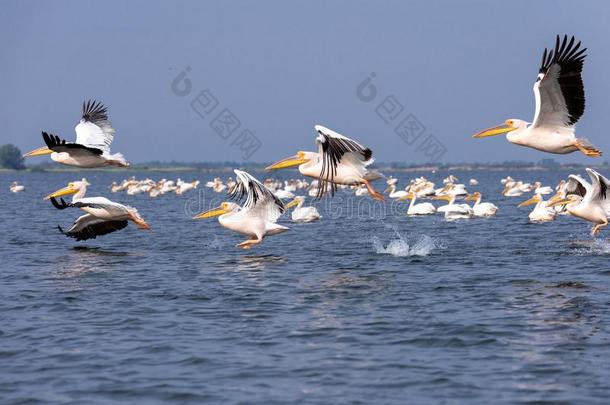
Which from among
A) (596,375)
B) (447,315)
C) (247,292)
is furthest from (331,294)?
(596,375)

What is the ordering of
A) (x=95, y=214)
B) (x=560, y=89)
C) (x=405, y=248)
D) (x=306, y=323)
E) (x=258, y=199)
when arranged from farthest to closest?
(x=405, y=248)
(x=95, y=214)
(x=258, y=199)
(x=560, y=89)
(x=306, y=323)

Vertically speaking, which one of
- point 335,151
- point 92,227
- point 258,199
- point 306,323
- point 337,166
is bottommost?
point 306,323

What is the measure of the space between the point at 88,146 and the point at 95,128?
1.54 meters

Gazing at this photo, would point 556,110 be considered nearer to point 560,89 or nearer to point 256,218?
point 560,89

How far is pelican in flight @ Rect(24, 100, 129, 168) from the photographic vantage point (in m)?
13.5

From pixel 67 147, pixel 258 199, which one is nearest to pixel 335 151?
pixel 258 199

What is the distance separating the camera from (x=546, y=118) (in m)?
11.7

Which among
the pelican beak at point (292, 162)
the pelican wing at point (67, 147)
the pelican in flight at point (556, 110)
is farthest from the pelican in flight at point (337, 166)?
the pelican wing at point (67, 147)

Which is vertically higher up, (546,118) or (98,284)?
(546,118)

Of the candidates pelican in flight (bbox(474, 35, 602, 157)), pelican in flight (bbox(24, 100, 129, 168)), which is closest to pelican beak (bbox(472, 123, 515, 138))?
pelican in flight (bbox(474, 35, 602, 157))

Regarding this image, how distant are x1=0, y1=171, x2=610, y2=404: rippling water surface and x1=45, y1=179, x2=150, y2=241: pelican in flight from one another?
0.43 metres

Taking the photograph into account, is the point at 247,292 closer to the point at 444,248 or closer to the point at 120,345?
the point at 120,345

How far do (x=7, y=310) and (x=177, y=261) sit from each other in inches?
193

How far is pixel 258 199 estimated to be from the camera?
1347cm
